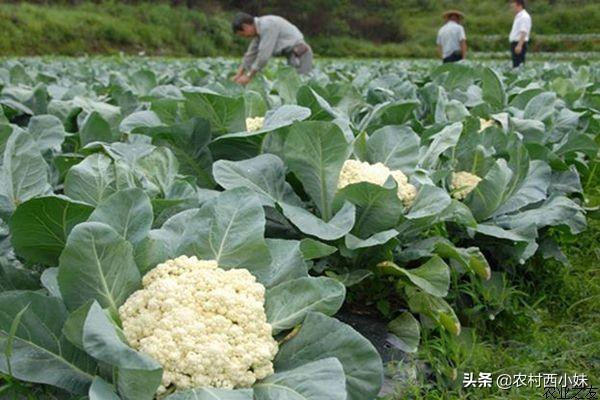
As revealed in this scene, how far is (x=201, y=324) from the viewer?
1.44 meters

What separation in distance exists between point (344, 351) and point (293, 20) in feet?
142

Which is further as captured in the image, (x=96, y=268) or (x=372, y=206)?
(x=372, y=206)

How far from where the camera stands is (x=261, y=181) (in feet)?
7.11

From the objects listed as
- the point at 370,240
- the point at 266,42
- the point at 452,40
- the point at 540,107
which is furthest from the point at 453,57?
the point at 370,240

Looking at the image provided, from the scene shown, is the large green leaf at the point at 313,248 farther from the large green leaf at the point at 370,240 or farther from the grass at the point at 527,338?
the grass at the point at 527,338

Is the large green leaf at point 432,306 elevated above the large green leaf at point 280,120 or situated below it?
below

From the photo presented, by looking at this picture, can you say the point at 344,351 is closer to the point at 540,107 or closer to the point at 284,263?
the point at 284,263

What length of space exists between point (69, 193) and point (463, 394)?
1323 millimetres

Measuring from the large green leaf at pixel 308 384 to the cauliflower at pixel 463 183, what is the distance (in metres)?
1.39

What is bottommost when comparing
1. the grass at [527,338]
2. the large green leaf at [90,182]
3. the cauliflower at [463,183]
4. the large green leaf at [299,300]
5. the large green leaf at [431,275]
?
the grass at [527,338]

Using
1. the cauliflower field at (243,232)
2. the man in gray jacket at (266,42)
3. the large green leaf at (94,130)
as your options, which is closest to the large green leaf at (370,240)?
the cauliflower field at (243,232)

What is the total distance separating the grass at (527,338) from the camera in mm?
2266

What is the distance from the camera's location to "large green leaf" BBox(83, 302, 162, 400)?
4.18ft

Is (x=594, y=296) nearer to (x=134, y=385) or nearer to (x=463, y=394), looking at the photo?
(x=463, y=394)
